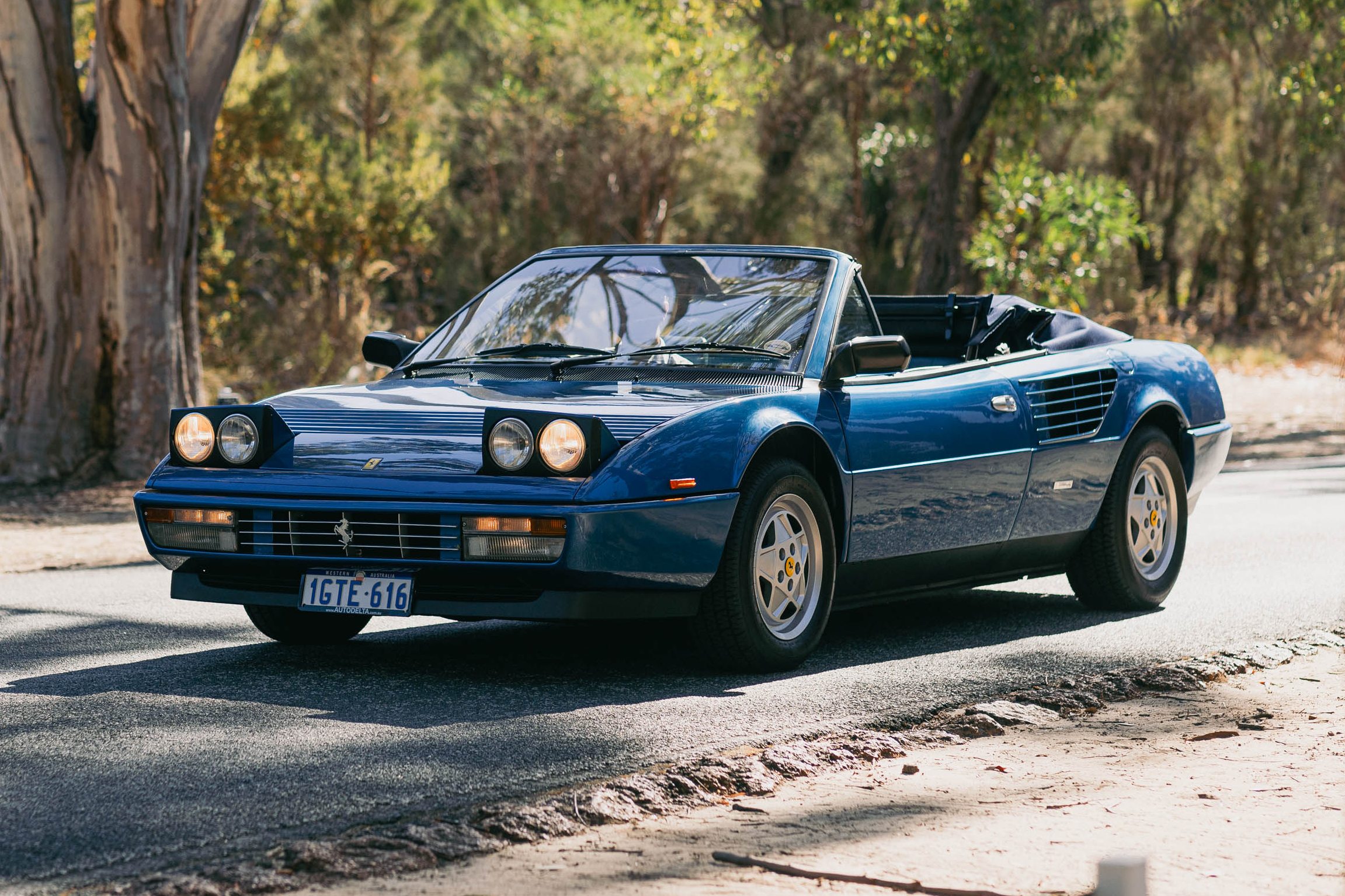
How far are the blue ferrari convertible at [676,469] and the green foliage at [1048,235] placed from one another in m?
15.7

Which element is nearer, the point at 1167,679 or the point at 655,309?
the point at 1167,679

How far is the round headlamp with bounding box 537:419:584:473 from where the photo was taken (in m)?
5.48

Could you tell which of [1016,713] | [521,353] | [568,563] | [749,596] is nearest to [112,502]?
[521,353]

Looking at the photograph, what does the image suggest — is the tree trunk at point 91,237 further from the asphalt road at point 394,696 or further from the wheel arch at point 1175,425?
the wheel arch at point 1175,425

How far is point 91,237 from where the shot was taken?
1382 cm

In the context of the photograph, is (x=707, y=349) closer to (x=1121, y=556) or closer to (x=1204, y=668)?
(x=1204, y=668)

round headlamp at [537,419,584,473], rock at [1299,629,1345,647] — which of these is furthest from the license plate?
rock at [1299,629,1345,647]

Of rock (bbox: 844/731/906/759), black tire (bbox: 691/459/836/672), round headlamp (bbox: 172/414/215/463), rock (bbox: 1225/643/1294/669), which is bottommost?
rock (bbox: 1225/643/1294/669)

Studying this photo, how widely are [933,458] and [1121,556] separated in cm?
151

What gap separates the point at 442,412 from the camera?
590 centimetres

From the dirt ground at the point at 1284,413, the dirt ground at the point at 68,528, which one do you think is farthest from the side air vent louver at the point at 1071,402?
the dirt ground at the point at 1284,413

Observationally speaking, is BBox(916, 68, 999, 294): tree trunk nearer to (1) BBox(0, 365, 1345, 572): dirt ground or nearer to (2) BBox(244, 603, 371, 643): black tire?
(1) BBox(0, 365, 1345, 572): dirt ground

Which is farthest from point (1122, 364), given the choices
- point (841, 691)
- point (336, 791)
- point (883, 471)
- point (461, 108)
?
point (461, 108)

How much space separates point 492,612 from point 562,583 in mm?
258
